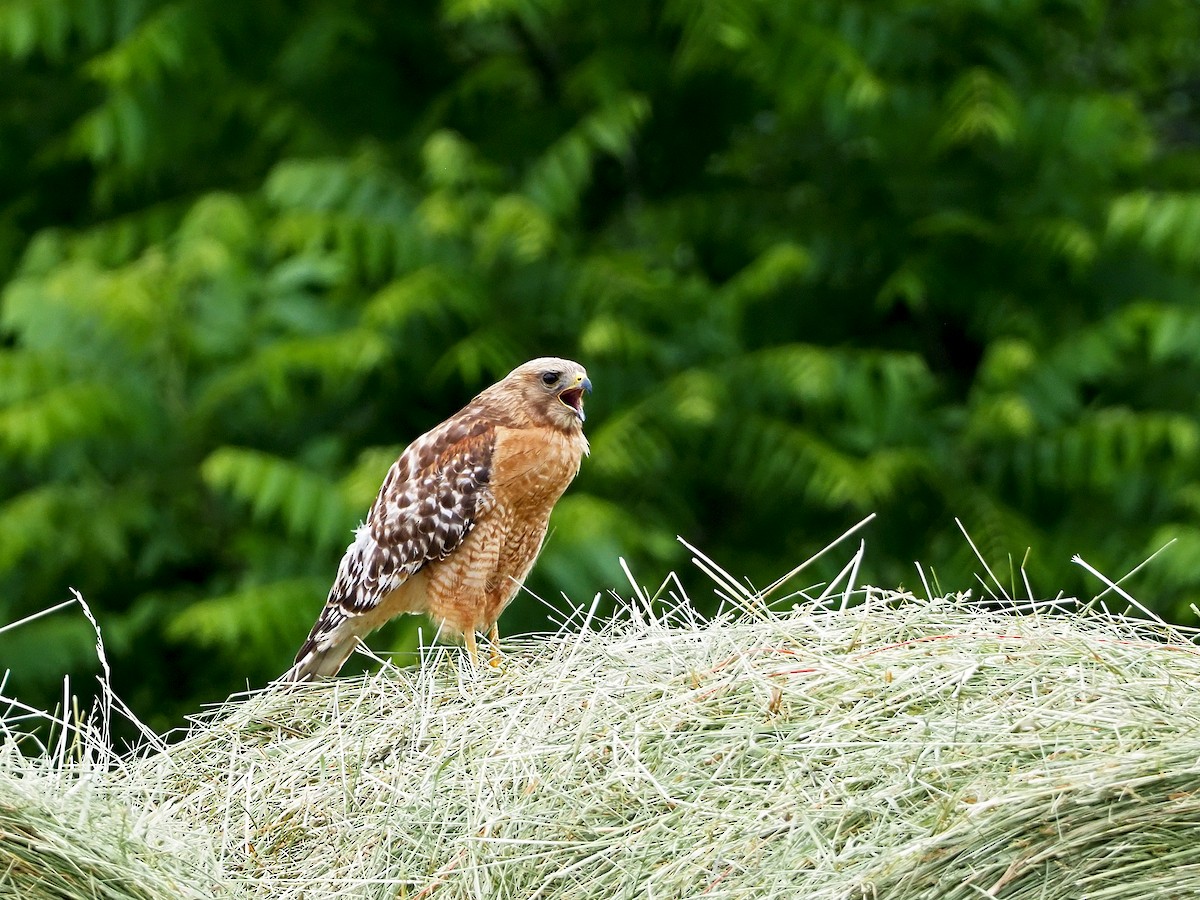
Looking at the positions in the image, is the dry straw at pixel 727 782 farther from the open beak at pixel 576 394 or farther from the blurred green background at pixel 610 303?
the blurred green background at pixel 610 303

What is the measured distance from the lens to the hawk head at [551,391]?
4.03 meters

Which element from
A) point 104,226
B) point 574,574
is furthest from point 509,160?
point 574,574

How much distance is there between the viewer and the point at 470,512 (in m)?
4.01

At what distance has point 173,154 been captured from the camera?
750 centimetres

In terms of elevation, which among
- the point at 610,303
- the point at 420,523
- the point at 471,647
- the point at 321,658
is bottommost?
the point at 610,303

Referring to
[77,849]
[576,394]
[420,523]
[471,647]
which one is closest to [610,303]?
[576,394]

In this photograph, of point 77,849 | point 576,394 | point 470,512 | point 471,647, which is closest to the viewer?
point 77,849

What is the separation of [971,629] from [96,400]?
14.3ft

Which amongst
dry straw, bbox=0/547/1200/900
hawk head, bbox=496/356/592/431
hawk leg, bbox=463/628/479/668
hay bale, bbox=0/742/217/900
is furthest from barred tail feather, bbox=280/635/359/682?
hay bale, bbox=0/742/217/900

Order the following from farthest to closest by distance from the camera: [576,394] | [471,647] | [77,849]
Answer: [576,394] < [471,647] < [77,849]

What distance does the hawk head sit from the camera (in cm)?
403

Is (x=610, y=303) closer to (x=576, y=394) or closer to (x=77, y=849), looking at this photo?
(x=576, y=394)

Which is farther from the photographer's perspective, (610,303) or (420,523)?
(610,303)

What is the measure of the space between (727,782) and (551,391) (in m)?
1.83
